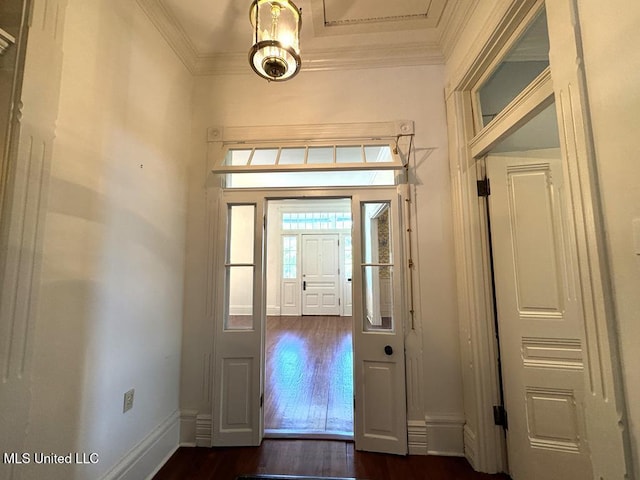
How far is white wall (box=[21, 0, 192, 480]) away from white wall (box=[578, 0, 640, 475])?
2.26 m

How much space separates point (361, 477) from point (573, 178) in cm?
215

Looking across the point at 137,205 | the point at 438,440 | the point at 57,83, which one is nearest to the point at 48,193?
the point at 57,83

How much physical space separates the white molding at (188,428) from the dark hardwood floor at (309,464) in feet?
0.16

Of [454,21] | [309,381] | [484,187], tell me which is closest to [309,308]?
[309,381]

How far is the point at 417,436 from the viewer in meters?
2.12

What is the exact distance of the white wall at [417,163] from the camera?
2193 mm

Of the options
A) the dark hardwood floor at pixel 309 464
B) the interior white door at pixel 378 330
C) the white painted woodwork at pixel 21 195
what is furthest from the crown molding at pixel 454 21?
the dark hardwood floor at pixel 309 464

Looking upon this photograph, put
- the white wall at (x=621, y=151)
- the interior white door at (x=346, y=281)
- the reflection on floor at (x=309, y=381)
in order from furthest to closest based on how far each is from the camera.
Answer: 1. the interior white door at (x=346, y=281)
2. the reflection on floor at (x=309, y=381)
3. the white wall at (x=621, y=151)

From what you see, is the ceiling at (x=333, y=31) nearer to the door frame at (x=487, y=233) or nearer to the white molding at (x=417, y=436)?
the door frame at (x=487, y=233)

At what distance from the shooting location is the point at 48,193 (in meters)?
1.21

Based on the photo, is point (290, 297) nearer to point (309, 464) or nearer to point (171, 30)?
point (309, 464)

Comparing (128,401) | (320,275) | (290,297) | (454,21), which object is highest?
(454,21)

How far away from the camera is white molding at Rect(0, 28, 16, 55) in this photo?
1.05m

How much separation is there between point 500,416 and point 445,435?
0.45m
